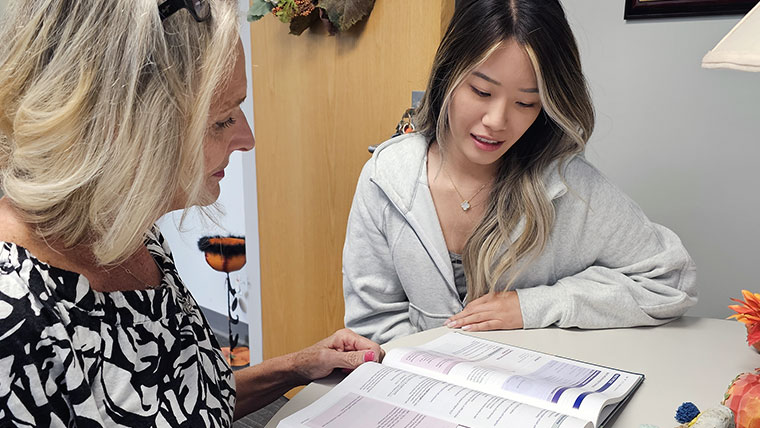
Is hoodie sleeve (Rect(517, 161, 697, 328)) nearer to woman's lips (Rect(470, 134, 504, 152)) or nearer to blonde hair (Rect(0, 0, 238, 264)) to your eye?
woman's lips (Rect(470, 134, 504, 152))

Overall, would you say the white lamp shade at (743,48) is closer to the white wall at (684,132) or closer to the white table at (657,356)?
the white table at (657,356)

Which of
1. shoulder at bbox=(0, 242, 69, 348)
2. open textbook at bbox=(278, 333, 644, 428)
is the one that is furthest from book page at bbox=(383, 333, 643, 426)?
shoulder at bbox=(0, 242, 69, 348)

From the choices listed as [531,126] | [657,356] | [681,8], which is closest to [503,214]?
[531,126]

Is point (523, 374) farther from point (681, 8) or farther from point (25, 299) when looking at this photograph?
point (681, 8)

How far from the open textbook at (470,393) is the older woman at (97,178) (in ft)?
0.67

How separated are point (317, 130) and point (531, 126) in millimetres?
903

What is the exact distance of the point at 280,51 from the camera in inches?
86.7

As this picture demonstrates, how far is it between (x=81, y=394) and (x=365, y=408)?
0.35 meters

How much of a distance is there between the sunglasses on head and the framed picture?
4.55 ft

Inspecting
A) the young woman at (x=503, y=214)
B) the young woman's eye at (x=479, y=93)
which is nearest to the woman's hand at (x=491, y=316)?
the young woman at (x=503, y=214)

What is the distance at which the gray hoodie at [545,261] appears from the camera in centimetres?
124

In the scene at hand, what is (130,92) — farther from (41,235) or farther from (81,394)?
(81,394)

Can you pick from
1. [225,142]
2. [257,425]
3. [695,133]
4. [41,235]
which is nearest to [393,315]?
[225,142]

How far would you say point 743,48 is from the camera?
2.57 feet
